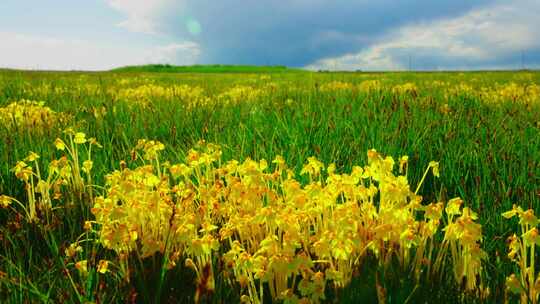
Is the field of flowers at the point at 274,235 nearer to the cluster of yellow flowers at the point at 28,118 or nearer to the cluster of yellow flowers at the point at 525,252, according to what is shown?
the cluster of yellow flowers at the point at 525,252

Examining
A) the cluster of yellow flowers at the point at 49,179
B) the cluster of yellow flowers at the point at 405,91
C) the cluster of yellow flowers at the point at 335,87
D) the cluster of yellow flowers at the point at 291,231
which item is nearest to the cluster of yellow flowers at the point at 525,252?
the cluster of yellow flowers at the point at 291,231

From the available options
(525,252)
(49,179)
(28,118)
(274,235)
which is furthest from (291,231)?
(28,118)

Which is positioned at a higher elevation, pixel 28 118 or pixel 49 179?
pixel 28 118

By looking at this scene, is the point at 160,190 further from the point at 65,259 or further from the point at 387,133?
the point at 387,133

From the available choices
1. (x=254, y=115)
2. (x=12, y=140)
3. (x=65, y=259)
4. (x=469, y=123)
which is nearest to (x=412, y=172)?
(x=469, y=123)

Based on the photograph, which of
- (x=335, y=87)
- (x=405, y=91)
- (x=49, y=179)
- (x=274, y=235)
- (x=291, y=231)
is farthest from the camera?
(x=335, y=87)

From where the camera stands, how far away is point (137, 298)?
7.27ft

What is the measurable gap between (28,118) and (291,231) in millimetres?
4926

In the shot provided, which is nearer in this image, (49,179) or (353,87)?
(49,179)

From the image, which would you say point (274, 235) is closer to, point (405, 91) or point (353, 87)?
point (405, 91)

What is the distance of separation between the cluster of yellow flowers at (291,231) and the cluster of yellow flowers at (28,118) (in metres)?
Result: 3.62

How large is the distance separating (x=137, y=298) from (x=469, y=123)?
4.49 m

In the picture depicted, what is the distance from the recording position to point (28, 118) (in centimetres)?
577

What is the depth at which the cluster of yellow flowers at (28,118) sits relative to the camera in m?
5.50
